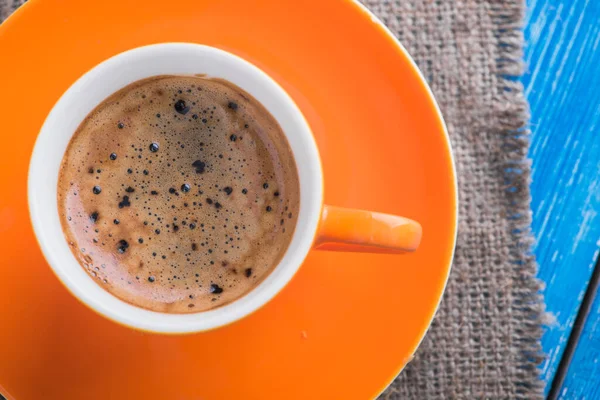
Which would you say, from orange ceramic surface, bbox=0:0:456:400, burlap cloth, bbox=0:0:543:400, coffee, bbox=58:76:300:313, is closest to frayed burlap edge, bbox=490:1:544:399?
burlap cloth, bbox=0:0:543:400

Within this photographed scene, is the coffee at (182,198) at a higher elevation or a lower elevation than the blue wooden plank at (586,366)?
higher

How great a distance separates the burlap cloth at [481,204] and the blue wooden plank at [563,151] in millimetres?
44

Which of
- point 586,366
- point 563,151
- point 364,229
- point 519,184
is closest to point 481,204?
point 519,184

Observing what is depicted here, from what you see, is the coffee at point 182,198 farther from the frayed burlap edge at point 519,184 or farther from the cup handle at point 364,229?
the frayed burlap edge at point 519,184

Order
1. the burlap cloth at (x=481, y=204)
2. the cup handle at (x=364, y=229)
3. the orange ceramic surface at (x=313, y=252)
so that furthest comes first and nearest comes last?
the burlap cloth at (x=481, y=204) < the orange ceramic surface at (x=313, y=252) < the cup handle at (x=364, y=229)

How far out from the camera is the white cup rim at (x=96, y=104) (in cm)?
59

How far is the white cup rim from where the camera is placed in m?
0.59

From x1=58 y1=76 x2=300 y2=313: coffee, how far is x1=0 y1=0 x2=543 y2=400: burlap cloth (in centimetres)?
40

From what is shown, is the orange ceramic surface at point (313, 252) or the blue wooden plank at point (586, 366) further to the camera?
the blue wooden plank at point (586, 366)

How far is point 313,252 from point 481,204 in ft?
1.29

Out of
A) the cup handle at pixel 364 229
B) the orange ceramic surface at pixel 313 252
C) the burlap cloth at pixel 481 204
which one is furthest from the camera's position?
the burlap cloth at pixel 481 204

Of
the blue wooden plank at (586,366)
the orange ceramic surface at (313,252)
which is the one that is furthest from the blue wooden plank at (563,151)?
the orange ceramic surface at (313,252)

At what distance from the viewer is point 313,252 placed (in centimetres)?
77

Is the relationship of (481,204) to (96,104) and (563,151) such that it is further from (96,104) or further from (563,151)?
(96,104)
